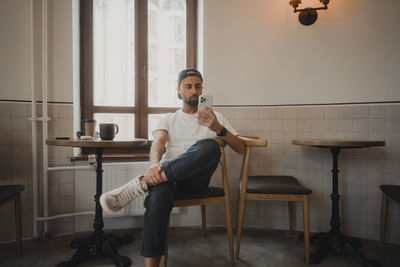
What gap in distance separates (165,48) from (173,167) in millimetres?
1606

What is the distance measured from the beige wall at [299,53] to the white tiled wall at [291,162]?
0.16 metres

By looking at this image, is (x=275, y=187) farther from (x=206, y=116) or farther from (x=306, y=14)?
(x=306, y=14)

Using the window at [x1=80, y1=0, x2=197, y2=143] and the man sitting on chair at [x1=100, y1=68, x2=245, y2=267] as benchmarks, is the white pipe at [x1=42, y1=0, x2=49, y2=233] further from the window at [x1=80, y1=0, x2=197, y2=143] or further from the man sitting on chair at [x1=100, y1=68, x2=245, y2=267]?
the man sitting on chair at [x1=100, y1=68, x2=245, y2=267]

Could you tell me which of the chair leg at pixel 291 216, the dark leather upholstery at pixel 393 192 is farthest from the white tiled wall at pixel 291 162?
the dark leather upholstery at pixel 393 192

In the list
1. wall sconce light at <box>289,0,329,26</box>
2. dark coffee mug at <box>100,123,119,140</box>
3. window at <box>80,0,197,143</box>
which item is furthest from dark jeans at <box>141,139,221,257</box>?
wall sconce light at <box>289,0,329,26</box>

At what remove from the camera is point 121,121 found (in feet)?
8.13

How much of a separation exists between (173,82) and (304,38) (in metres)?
1.35

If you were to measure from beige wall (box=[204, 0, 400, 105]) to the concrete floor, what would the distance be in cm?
125

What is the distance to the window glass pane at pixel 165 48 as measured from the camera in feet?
8.33

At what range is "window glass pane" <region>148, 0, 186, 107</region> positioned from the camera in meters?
2.54

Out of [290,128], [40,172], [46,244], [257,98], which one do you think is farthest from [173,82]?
[46,244]

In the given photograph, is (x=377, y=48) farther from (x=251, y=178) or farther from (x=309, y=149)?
(x=251, y=178)

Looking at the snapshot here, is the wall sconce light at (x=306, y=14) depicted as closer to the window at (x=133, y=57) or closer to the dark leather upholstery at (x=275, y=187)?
the window at (x=133, y=57)

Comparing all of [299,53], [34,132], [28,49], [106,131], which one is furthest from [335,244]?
[28,49]
